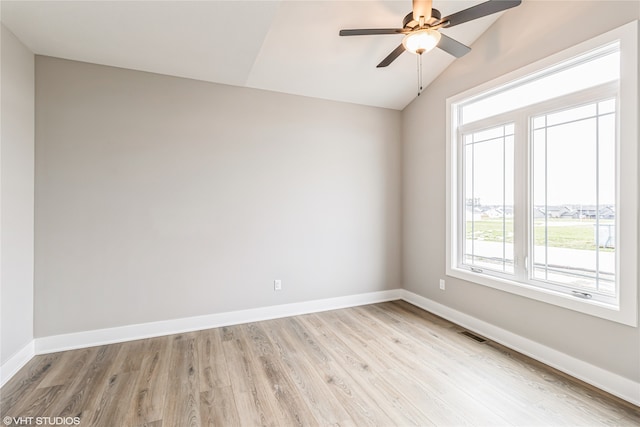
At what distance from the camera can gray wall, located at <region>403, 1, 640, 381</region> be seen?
219 centimetres

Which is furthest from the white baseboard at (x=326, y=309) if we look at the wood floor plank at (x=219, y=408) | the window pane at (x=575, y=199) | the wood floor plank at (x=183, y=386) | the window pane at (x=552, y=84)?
the window pane at (x=552, y=84)

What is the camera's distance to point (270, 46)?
2996 mm

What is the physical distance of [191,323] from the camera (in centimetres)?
328

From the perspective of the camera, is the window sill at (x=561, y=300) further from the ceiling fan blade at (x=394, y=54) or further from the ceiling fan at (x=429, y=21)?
the ceiling fan blade at (x=394, y=54)

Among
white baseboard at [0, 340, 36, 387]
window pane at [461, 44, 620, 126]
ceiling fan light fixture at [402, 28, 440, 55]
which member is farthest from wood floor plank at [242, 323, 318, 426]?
window pane at [461, 44, 620, 126]

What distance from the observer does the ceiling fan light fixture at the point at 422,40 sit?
2141 mm

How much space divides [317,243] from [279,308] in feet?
3.09

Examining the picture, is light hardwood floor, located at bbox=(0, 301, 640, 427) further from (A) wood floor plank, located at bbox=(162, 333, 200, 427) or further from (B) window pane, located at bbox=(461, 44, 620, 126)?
(B) window pane, located at bbox=(461, 44, 620, 126)

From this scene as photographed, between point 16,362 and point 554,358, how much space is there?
4.48m

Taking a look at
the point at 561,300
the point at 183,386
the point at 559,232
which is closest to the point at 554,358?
the point at 561,300

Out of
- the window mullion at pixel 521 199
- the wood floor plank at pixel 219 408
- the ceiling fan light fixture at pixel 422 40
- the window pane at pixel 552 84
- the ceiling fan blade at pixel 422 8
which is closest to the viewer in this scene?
the wood floor plank at pixel 219 408

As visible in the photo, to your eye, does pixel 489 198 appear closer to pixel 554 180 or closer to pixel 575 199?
pixel 554 180

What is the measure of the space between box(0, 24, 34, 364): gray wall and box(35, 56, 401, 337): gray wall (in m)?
0.12

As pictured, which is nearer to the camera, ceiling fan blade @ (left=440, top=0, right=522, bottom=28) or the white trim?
ceiling fan blade @ (left=440, top=0, right=522, bottom=28)
